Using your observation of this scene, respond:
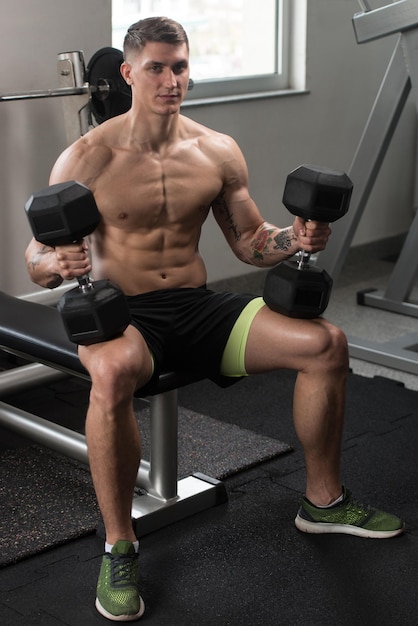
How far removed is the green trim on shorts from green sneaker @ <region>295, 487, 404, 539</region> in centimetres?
39

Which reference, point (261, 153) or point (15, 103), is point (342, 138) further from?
point (15, 103)

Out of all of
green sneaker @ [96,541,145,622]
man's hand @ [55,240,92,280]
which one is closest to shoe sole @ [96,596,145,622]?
green sneaker @ [96,541,145,622]

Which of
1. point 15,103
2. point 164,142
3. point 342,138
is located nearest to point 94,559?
point 164,142

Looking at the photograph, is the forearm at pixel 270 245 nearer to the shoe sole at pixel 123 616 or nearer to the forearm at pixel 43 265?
the forearm at pixel 43 265

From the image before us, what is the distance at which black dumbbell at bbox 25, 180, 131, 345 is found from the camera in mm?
1978

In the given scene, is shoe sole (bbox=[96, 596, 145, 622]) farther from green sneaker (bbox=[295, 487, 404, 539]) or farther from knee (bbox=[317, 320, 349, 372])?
knee (bbox=[317, 320, 349, 372])

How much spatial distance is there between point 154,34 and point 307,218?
566 mm

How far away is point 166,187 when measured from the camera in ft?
7.81

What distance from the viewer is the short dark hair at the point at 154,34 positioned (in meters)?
2.27

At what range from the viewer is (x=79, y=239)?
6.67 feet

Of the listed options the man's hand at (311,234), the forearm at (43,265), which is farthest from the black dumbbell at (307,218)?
the forearm at (43,265)

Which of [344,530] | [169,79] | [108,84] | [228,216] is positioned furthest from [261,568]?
[108,84]

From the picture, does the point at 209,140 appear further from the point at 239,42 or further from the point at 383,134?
the point at 239,42

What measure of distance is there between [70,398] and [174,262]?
3.51 feet
